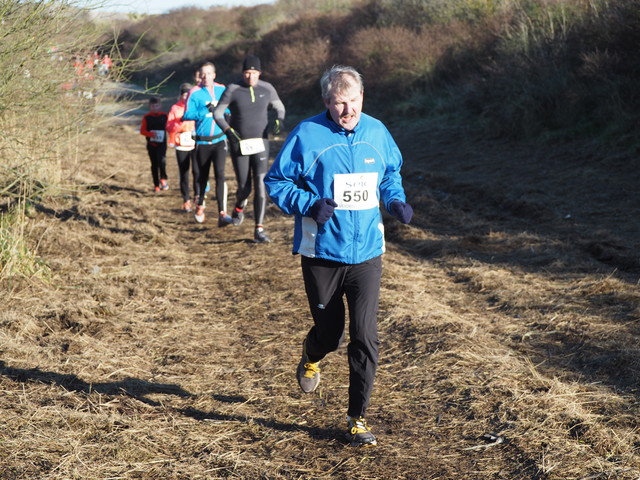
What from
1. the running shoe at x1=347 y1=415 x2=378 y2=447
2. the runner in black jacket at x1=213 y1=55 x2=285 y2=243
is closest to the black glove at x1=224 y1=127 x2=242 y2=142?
the runner in black jacket at x1=213 y1=55 x2=285 y2=243

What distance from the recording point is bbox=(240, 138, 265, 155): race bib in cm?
870

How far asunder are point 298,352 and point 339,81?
255cm

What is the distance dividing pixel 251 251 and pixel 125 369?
12.2ft

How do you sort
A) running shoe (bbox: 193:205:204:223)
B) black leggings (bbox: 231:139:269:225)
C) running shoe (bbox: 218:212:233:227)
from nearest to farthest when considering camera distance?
1. black leggings (bbox: 231:139:269:225)
2. running shoe (bbox: 218:212:233:227)
3. running shoe (bbox: 193:205:204:223)

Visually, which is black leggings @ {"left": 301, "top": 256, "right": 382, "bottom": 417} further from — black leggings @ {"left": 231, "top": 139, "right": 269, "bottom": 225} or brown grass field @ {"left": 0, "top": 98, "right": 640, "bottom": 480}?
black leggings @ {"left": 231, "top": 139, "right": 269, "bottom": 225}

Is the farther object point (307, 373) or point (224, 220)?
point (224, 220)

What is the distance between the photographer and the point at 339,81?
385 cm

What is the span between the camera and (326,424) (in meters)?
4.50

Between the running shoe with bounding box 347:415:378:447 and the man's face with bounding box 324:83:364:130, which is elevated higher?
the man's face with bounding box 324:83:364:130

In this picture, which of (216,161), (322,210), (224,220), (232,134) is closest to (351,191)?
(322,210)

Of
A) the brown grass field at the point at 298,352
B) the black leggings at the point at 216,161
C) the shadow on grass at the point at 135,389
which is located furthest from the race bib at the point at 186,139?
the shadow on grass at the point at 135,389

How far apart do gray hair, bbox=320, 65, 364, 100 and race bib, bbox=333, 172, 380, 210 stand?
431mm

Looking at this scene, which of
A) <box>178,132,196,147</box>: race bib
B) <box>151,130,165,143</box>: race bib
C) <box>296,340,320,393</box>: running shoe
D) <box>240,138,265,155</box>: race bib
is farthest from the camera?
<box>151,130,165,143</box>: race bib

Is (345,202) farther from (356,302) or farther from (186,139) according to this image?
(186,139)
